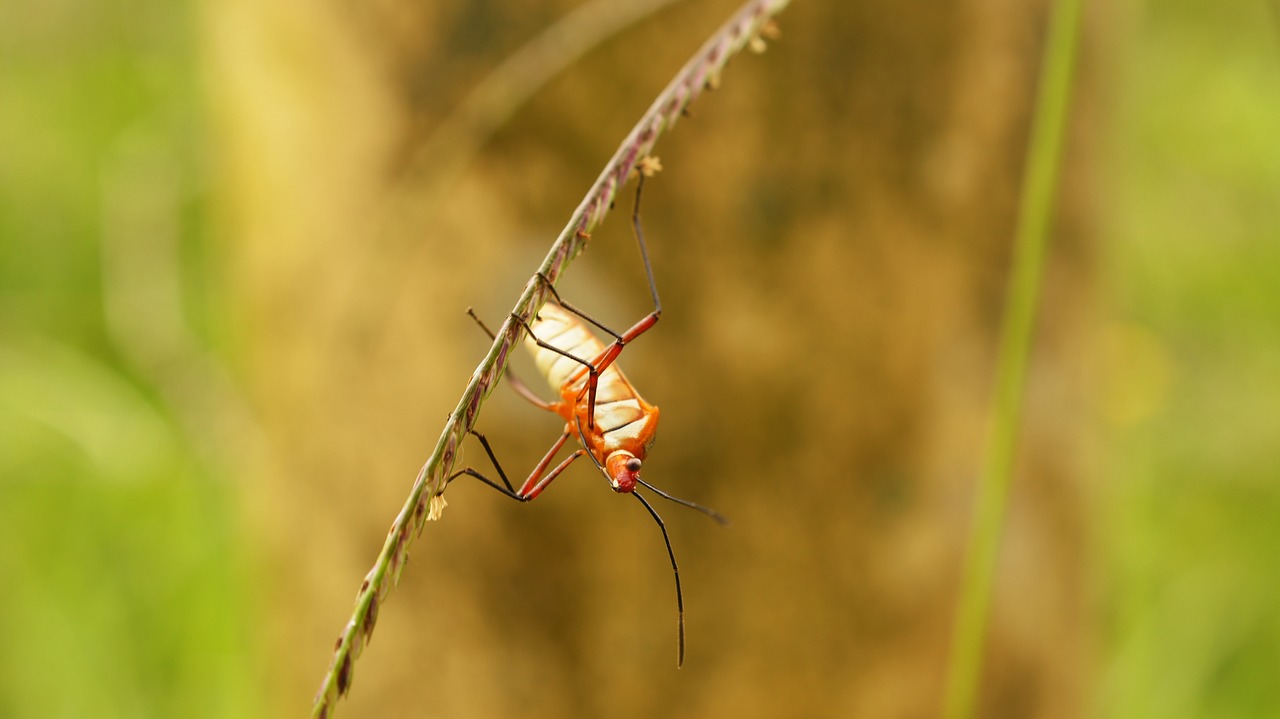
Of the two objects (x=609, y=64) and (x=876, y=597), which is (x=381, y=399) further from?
(x=876, y=597)

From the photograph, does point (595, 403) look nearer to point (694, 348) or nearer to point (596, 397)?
point (596, 397)

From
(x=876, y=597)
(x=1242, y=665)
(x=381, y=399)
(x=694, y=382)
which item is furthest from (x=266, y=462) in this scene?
(x=1242, y=665)

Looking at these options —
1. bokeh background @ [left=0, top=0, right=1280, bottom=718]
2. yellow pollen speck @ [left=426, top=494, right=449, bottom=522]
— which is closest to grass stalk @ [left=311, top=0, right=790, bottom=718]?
yellow pollen speck @ [left=426, top=494, right=449, bottom=522]

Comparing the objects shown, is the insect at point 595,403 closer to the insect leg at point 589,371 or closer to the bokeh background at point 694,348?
the insect leg at point 589,371

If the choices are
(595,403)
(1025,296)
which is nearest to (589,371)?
(595,403)

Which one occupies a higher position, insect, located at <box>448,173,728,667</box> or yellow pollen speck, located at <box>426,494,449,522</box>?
yellow pollen speck, located at <box>426,494,449,522</box>

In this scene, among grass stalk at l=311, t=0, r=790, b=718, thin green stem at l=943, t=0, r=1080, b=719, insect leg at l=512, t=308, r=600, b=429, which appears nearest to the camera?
grass stalk at l=311, t=0, r=790, b=718

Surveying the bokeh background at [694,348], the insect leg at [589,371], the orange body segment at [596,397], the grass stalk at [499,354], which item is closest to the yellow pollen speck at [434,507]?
the grass stalk at [499,354]

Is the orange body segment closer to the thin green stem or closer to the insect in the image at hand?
the insect
